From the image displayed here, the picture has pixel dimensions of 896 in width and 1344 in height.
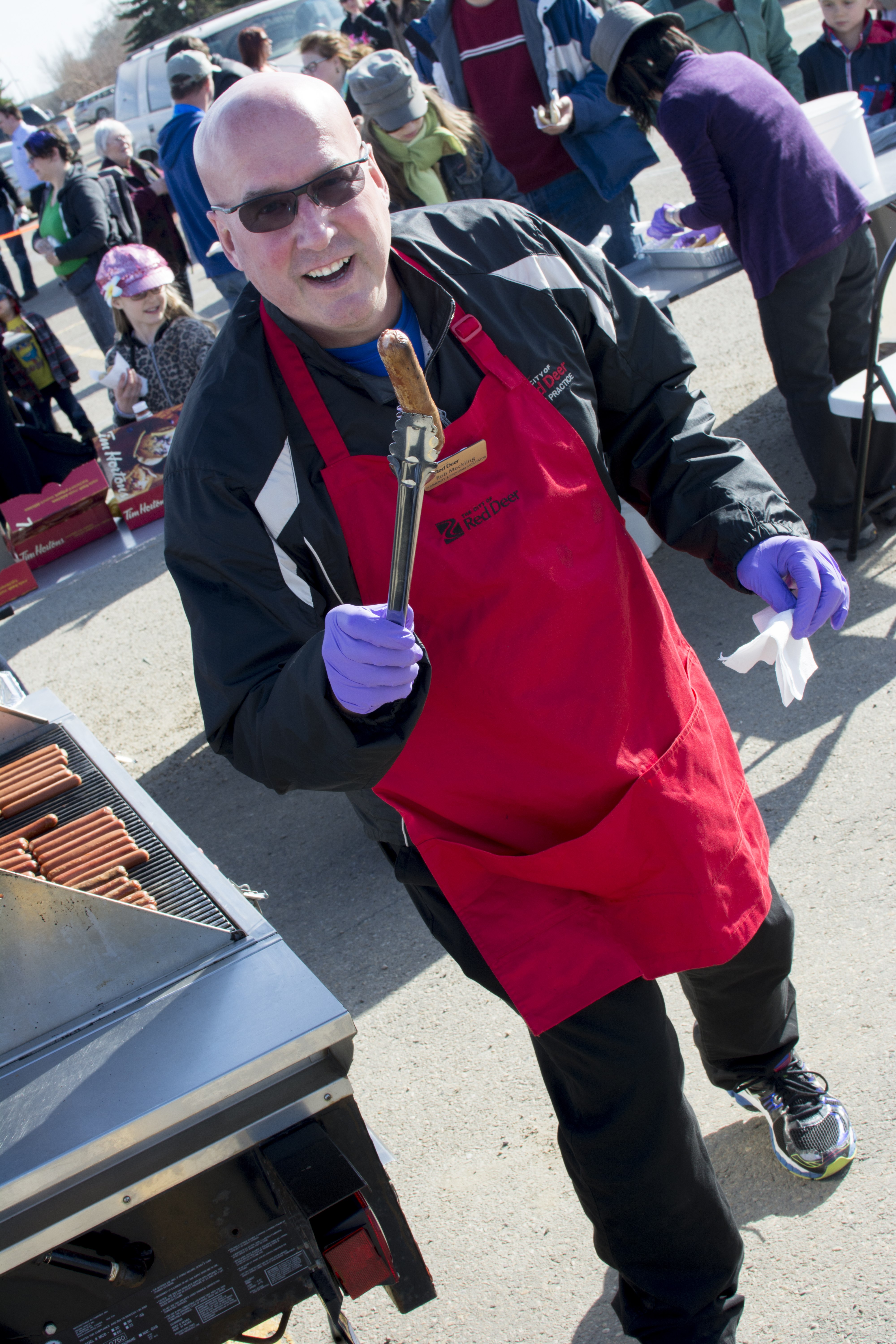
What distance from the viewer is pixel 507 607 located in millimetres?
1627

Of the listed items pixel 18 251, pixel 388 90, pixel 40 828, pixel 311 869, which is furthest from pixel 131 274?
pixel 18 251

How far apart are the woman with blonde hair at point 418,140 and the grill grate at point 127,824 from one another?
3182 millimetres

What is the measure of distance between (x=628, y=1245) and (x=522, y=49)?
5177 mm

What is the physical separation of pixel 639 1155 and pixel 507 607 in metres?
0.89

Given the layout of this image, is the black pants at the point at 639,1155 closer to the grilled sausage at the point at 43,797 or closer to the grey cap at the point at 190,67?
the grilled sausage at the point at 43,797

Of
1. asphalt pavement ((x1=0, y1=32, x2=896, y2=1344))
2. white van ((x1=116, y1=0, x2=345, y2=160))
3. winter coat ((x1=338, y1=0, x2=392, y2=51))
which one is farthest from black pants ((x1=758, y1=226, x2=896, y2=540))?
white van ((x1=116, y1=0, x2=345, y2=160))

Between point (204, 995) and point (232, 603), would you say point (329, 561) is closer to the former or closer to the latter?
point (232, 603)

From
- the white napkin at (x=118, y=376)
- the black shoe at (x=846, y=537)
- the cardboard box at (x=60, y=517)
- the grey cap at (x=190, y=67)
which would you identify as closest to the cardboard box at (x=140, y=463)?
the cardboard box at (x=60, y=517)

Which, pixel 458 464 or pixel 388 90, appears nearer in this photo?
pixel 458 464

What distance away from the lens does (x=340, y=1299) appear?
156cm

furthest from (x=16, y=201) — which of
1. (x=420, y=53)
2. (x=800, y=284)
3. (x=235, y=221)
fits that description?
(x=235, y=221)

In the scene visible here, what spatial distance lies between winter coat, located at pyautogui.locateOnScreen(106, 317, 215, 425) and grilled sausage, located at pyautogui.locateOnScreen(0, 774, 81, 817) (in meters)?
3.09

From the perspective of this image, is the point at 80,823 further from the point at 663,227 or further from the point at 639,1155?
the point at 663,227

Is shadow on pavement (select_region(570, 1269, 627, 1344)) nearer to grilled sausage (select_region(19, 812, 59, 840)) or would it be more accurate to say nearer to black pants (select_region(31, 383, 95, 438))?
grilled sausage (select_region(19, 812, 59, 840))
